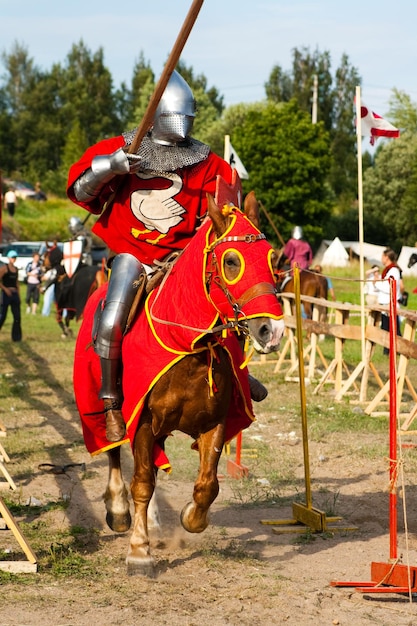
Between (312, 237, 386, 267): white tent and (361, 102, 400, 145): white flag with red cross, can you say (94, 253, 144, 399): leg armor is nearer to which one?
(361, 102, 400, 145): white flag with red cross

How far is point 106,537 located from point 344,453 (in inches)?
156

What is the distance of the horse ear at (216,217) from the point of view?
19.2 ft

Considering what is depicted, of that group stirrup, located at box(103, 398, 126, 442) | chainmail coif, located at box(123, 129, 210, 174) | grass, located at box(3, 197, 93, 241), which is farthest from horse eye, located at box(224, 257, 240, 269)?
grass, located at box(3, 197, 93, 241)

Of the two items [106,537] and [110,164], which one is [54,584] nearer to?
[106,537]

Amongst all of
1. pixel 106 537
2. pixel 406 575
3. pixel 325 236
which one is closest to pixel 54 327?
pixel 106 537

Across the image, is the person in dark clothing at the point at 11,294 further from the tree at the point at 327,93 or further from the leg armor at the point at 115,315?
the tree at the point at 327,93

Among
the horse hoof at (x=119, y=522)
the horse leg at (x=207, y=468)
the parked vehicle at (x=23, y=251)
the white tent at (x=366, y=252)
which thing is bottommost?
the white tent at (x=366, y=252)

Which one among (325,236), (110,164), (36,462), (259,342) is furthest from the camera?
(325,236)

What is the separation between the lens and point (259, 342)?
5.42 m

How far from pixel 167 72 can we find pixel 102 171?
80 centimetres

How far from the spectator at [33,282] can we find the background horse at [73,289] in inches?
292

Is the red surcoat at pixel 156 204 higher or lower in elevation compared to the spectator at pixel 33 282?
higher

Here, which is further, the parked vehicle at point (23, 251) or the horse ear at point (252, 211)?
the parked vehicle at point (23, 251)

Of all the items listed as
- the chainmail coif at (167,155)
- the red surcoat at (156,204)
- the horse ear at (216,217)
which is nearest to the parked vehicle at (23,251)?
the red surcoat at (156,204)
